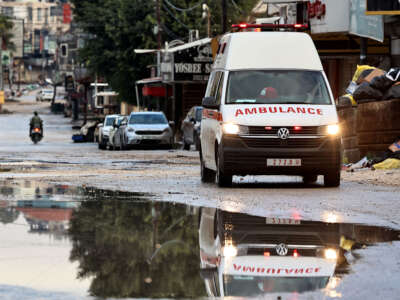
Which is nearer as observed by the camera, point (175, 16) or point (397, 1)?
point (397, 1)

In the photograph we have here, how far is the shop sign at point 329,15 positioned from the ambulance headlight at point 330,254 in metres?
24.4

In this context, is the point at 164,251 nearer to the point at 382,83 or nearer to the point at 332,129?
the point at 332,129

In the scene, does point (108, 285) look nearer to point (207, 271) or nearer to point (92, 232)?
point (207, 271)

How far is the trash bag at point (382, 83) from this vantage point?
25.8m

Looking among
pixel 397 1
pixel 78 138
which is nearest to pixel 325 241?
pixel 397 1

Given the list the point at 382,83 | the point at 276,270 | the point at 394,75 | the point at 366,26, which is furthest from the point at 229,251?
the point at 366,26

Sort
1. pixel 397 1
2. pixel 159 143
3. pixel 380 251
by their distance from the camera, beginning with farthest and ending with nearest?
1. pixel 159 143
2. pixel 397 1
3. pixel 380 251

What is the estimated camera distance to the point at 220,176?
18062mm

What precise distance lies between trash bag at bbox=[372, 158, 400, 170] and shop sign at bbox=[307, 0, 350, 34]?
11.7m

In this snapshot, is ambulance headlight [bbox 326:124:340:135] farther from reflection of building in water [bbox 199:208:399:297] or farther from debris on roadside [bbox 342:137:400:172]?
debris on roadside [bbox 342:137:400:172]

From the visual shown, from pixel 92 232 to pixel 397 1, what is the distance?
19220 millimetres

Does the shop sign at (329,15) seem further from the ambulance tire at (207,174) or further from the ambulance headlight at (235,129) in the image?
the ambulance headlight at (235,129)

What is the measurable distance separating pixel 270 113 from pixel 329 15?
18028mm

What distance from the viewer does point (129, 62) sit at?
72062mm
